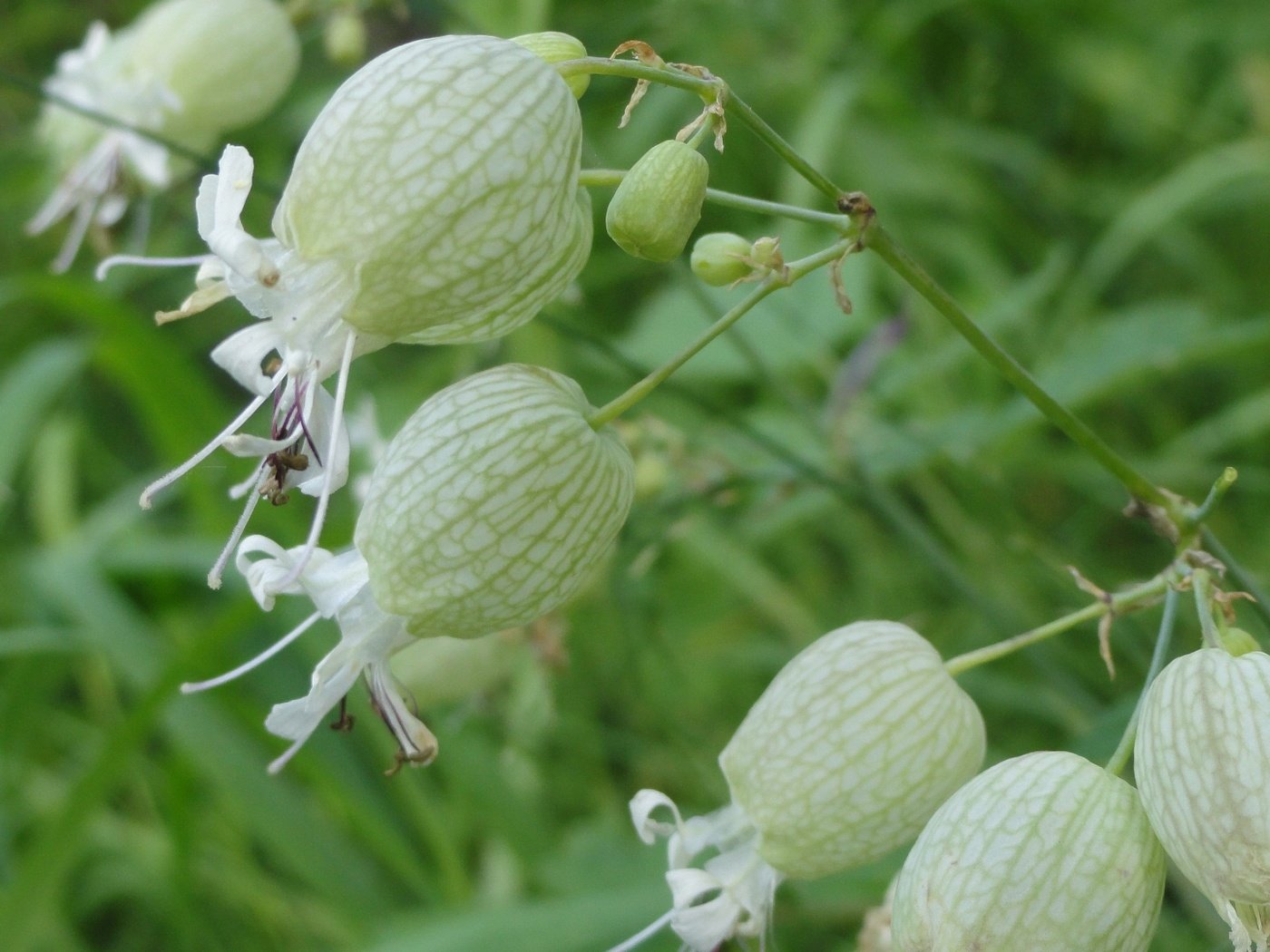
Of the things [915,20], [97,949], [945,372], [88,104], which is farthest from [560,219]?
[97,949]

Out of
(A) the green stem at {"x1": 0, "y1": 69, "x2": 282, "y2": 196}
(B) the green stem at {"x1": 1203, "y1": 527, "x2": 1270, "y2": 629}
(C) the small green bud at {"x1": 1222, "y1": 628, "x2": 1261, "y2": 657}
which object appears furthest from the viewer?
(A) the green stem at {"x1": 0, "y1": 69, "x2": 282, "y2": 196}

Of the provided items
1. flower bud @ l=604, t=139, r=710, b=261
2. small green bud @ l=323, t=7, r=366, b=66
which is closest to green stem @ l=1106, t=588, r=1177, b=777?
flower bud @ l=604, t=139, r=710, b=261

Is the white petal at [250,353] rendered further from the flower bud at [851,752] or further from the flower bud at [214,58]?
the flower bud at [214,58]

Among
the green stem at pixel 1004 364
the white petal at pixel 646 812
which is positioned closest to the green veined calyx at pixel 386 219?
the green stem at pixel 1004 364

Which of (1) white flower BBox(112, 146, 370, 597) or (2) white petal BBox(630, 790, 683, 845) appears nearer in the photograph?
(1) white flower BBox(112, 146, 370, 597)

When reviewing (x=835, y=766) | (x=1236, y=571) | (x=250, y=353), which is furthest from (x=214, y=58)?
(x=1236, y=571)

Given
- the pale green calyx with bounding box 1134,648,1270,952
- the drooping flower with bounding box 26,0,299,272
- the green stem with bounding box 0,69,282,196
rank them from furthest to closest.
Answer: the drooping flower with bounding box 26,0,299,272
the green stem with bounding box 0,69,282,196
the pale green calyx with bounding box 1134,648,1270,952

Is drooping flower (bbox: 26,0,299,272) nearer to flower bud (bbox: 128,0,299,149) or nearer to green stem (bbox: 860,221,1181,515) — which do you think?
flower bud (bbox: 128,0,299,149)

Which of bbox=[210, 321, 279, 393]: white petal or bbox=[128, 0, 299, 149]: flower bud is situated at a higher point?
bbox=[210, 321, 279, 393]: white petal
